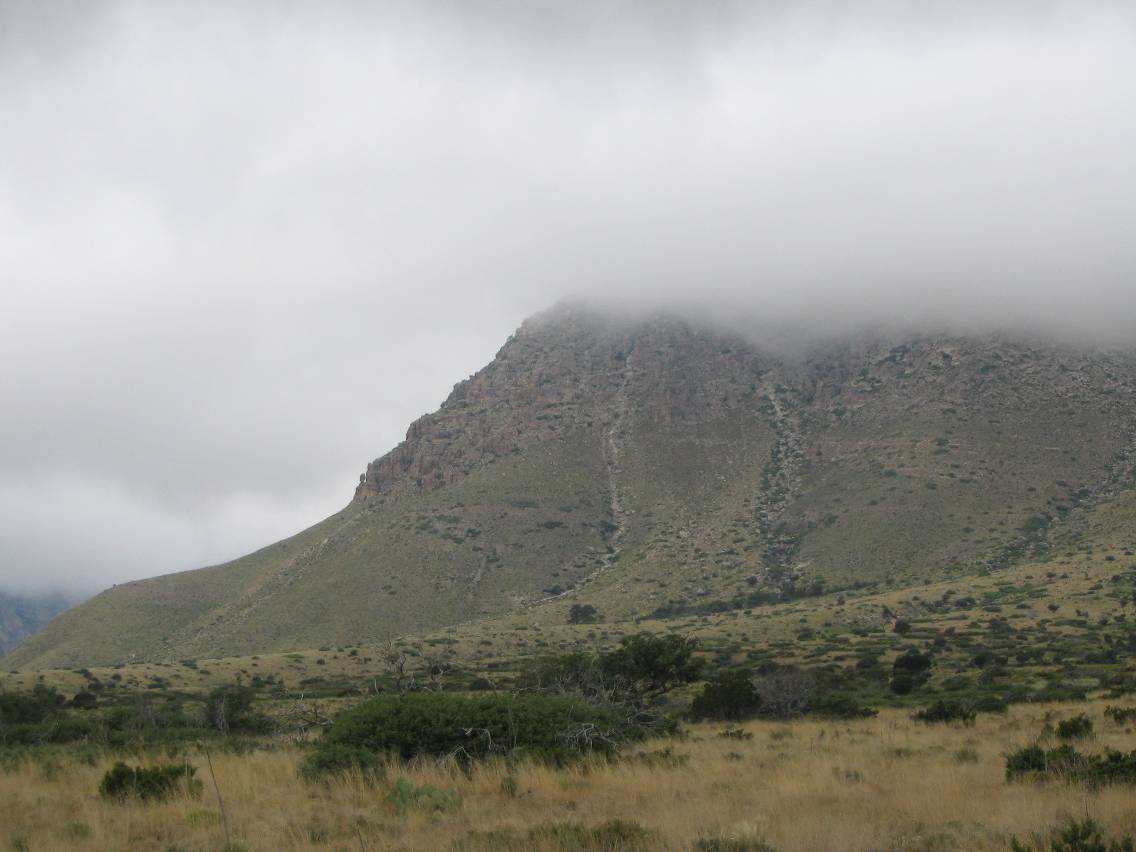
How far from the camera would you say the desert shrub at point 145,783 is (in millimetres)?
11039

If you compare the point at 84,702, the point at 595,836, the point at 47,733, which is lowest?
the point at 84,702

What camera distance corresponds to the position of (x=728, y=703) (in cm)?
2848

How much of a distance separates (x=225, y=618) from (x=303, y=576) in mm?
9402

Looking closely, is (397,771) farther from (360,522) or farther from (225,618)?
(360,522)

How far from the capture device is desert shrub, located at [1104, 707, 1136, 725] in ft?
60.7

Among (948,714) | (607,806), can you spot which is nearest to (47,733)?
(607,806)

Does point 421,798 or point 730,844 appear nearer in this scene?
point 730,844

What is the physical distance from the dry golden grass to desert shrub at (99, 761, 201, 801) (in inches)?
8.5

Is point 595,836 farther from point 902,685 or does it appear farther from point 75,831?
point 902,685

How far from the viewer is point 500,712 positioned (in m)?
15.0

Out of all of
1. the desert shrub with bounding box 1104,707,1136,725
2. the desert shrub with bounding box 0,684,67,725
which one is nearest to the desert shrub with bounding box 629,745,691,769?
the desert shrub with bounding box 1104,707,1136,725

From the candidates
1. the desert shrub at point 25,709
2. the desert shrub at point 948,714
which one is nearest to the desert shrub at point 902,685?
the desert shrub at point 948,714

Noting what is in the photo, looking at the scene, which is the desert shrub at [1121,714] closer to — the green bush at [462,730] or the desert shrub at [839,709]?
the desert shrub at [839,709]

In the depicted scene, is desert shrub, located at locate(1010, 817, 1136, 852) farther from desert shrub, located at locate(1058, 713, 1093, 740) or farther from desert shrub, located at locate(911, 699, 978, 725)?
desert shrub, located at locate(911, 699, 978, 725)
